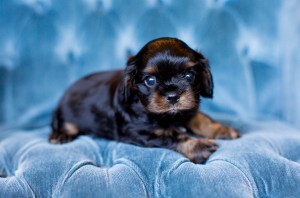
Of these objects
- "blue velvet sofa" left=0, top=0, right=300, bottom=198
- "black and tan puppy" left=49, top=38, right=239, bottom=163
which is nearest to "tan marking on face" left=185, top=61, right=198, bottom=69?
"black and tan puppy" left=49, top=38, right=239, bottom=163

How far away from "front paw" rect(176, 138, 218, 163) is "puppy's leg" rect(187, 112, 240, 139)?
33 centimetres

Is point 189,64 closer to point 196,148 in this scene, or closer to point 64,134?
point 196,148

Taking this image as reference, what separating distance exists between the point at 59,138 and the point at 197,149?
113cm

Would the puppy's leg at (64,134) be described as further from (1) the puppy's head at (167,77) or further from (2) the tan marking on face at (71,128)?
(1) the puppy's head at (167,77)

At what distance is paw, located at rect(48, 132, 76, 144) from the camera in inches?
123

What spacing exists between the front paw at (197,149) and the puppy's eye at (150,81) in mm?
448

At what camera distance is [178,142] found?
274 cm

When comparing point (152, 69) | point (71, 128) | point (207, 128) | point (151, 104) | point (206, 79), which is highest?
point (152, 69)

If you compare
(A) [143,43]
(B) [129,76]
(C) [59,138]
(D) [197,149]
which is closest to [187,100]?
(D) [197,149]

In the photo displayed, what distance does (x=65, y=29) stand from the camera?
145 inches

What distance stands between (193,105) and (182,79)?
18 cm

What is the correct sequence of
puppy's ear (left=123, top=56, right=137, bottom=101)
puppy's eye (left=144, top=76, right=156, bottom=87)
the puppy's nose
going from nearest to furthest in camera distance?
1. the puppy's nose
2. puppy's eye (left=144, top=76, right=156, bottom=87)
3. puppy's ear (left=123, top=56, right=137, bottom=101)

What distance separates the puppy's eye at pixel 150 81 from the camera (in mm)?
2609

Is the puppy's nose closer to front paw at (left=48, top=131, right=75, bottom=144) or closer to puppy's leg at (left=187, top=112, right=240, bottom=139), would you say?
puppy's leg at (left=187, top=112, right=240, bottom=139)
